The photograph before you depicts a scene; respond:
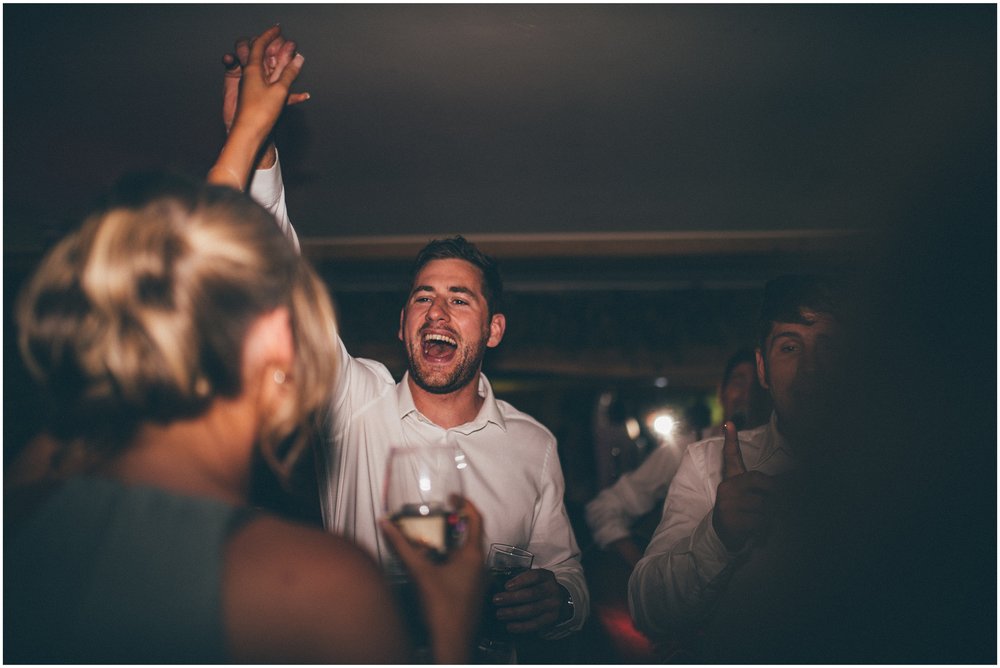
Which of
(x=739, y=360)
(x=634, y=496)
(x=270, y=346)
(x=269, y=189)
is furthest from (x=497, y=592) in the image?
(x=739, y=360)

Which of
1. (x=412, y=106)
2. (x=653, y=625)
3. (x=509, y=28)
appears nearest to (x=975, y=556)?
(x=653, y=625)

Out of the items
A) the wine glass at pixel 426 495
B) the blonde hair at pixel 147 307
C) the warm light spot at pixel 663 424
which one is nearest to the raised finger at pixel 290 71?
the blonde hair at pixel 147 307

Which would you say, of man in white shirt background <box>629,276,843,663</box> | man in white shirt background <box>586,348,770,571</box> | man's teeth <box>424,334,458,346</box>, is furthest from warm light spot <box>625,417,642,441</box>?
man's teeth <box>424,334,458,346</box>

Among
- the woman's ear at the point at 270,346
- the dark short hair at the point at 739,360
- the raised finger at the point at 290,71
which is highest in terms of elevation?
the raised finger at the point at 290,71

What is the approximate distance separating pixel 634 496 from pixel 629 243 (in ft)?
5.91

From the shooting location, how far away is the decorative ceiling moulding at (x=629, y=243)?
3971 mm

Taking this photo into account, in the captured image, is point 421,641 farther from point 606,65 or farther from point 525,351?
point 525,351

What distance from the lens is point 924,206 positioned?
1001 millimetres

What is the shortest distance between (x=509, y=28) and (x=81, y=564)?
1890 millimetres

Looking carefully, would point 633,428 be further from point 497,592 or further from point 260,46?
point 260,46

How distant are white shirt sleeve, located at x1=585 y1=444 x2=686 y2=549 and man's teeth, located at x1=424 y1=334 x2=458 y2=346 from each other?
1.49m

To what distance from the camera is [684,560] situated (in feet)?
4.81

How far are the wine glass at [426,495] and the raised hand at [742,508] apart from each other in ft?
2.43

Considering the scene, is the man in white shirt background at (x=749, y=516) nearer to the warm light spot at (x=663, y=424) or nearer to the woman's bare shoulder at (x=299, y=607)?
the woman's bare shoulder at (x=299, y=607)
